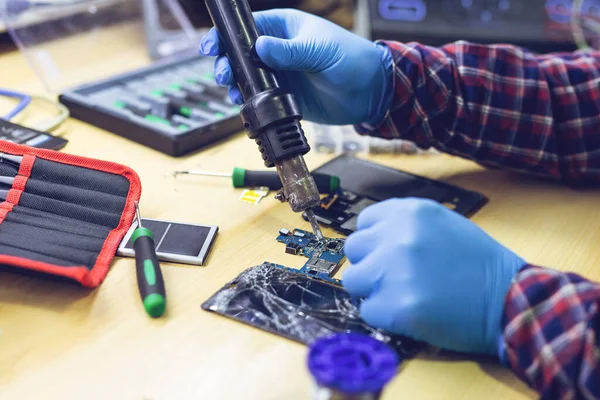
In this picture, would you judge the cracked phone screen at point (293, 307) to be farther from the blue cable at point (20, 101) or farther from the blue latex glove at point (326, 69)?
the blue cable at point (20, 101)

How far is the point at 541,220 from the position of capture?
81cm

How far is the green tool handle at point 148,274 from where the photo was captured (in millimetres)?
611

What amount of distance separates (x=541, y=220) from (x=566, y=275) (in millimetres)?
252

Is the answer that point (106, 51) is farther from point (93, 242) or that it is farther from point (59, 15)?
point (93, 242)

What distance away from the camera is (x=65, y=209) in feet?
2.37

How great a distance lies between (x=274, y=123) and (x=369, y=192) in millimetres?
222

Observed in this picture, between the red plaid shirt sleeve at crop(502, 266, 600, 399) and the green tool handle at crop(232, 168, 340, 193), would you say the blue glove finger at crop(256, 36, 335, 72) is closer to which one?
the green tool handle at crop(232, 168, 340, 193)

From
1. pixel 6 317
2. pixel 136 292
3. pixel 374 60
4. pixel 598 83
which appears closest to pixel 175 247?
pixel 136 292

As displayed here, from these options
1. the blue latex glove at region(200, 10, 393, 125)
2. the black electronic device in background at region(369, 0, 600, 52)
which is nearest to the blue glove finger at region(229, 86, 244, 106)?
the blue latex glove at region(200, 10, 393, 125)

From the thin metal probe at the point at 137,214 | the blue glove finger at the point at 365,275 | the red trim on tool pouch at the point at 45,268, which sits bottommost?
the blue glove finger at the point at 365,275

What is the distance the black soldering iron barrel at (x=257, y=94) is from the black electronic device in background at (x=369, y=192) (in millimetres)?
128

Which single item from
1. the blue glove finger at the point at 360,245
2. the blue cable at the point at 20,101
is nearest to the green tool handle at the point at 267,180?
the blue glove finger at the point at 360,245

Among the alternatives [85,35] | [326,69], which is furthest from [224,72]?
[85,35]

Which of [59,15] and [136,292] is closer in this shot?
[136,292]
